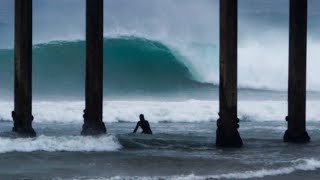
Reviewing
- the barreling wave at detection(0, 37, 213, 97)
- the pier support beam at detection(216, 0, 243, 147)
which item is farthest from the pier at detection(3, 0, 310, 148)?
the barreling wave at detection(0, 37, 213, 97)

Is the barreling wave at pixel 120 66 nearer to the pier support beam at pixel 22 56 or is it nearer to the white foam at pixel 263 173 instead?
the pier support beam at pixel 22 56

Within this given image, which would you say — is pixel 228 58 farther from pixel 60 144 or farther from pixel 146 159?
pixel 60 144

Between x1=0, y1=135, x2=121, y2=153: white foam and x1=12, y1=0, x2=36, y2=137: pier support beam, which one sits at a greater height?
x1=12, y1=0, x2=36, y2=137: pier support beam

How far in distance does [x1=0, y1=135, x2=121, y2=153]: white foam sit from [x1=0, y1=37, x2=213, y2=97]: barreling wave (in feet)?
62.6

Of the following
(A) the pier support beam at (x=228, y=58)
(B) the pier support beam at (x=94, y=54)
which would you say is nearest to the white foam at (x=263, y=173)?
→ (A) the pier support beam at (x=228, y=58)

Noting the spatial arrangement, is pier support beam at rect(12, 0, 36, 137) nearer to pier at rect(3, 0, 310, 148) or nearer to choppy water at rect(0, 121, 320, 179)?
pier at rect(3, 0, 310, 148)

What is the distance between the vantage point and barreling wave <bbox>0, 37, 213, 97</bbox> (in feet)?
102

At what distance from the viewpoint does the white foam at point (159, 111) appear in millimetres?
23328

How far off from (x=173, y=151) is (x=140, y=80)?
20342 millimetres

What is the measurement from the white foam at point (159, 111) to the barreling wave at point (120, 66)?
144 inches

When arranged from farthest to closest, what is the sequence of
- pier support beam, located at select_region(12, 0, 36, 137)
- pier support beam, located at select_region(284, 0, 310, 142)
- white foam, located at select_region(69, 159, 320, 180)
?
pier support beam, located at select_region(284, 0, 310, 142), pier support beam, located at select_region(12, 0, 36, 137), white foam, located at select_region(69, 159, 320, 180)

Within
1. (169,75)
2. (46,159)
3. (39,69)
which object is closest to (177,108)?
(169,75)

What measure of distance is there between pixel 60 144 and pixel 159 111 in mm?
14109

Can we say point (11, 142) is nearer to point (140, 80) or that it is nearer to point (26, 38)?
point (26, 38)
